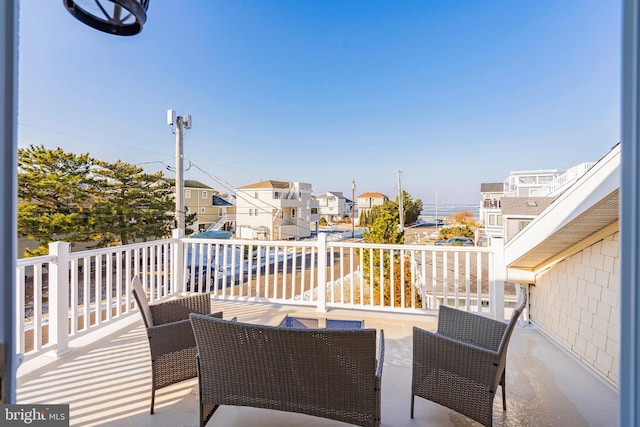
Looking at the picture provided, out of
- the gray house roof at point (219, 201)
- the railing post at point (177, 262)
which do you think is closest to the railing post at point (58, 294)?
the railing post at point (177, 262)

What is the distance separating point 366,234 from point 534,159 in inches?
292

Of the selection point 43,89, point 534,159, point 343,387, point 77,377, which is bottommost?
point 77,377

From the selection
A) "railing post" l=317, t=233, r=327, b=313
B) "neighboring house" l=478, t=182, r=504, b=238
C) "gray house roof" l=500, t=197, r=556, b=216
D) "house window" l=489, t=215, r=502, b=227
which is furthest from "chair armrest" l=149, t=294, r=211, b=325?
"house window" l=489, t=215, r=502, b=227

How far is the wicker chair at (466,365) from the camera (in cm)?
176

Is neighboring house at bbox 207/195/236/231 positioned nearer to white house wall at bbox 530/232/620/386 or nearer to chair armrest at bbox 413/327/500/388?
white house wall at bbox 530/232/620/386

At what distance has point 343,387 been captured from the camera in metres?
1.55

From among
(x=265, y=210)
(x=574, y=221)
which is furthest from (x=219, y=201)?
(x=574, y=221)

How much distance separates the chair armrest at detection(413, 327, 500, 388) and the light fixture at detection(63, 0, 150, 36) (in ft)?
7.92

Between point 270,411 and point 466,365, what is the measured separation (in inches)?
53.0

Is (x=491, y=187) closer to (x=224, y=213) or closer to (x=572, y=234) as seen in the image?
(x=224, y=213)

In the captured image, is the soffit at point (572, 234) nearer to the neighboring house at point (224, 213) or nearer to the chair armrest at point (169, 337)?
the chair armrest at point (169, 337)

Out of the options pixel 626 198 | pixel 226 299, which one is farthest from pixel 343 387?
pixel 226 299

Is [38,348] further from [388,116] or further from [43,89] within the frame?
[388,116]

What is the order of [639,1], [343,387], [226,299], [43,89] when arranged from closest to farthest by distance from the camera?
[639,1] < [343,387] < [226,299] < [43,89]
